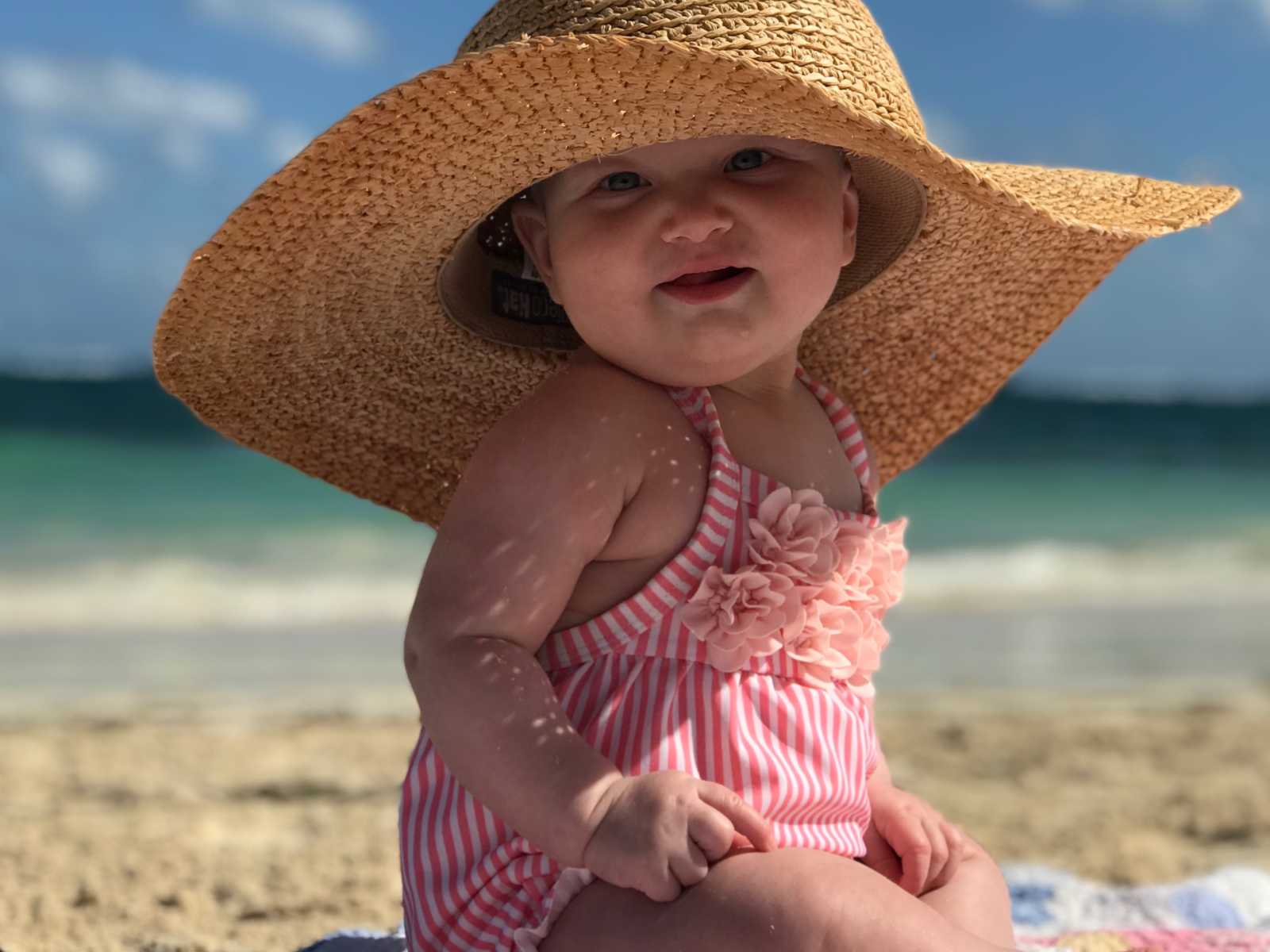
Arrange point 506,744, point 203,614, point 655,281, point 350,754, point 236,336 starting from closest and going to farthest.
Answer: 1. point 506,744
2. point 655,281
3. point 236,336
4. point 350,754
5. point 203,614

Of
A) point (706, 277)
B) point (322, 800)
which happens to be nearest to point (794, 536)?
point (706, 277)

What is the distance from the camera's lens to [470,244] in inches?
66.5

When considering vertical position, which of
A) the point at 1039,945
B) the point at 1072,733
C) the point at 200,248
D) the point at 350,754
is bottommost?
the point at 350,754

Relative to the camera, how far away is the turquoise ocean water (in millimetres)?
7184

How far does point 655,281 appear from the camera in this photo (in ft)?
4.73

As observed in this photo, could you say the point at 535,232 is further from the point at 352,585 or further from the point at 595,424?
the point at 352,585

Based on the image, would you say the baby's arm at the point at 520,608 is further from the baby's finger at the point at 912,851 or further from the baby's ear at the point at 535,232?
the baby's finger at the point at 912,851

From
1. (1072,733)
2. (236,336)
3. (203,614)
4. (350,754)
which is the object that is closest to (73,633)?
(203,614)

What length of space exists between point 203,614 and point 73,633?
710mm

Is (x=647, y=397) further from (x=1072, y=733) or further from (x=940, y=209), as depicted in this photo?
(x=1072, y=733)

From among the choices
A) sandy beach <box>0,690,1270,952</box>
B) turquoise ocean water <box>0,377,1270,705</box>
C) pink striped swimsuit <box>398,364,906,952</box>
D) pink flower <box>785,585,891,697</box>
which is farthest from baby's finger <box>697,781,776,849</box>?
turquoise ocean water <box>0,377,1270,705</box>

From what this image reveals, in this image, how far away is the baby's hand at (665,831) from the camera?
126 cm

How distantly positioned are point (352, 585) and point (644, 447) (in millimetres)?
6803

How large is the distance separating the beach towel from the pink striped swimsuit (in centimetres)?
55
